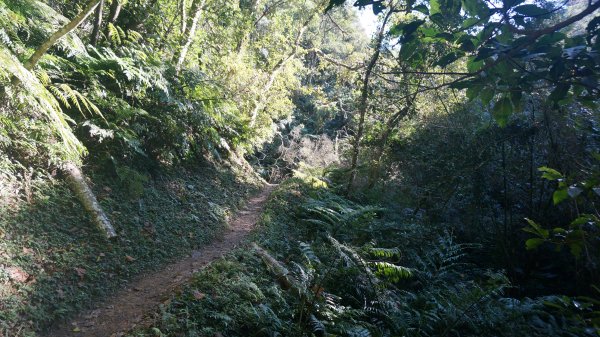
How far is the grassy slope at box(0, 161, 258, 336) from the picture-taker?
426 centimetres

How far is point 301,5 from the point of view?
57.1 ft

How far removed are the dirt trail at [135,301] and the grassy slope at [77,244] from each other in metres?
0.17

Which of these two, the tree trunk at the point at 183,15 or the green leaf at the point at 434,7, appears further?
the tree trunk at the point at 183,15

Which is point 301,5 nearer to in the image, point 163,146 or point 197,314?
point 163,146

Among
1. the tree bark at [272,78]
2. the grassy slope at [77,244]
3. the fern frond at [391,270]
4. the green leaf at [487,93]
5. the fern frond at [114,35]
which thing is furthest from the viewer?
the tree bark at [272,78]

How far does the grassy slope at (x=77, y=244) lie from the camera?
14.0ft

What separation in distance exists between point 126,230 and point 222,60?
8858 millimetres

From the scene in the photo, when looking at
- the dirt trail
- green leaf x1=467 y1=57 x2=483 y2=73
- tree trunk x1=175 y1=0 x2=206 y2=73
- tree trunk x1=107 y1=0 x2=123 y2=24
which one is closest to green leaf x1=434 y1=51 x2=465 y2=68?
green leaf x1=467 y1=57 x2=483 y2=73

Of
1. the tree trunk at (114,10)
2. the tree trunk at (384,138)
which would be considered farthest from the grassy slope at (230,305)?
the tree trunk at (384,138)

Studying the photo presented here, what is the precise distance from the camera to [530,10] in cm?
178

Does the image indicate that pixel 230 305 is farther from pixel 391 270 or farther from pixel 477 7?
pixel 477 7

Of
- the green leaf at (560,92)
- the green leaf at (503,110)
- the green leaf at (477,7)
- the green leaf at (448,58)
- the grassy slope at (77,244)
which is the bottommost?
the grassy slope at (77,244)

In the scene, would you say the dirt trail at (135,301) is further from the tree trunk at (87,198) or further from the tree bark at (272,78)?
the tree bark at (272,78)

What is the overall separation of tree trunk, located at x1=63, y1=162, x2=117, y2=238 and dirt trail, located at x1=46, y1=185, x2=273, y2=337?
39.5 inches
